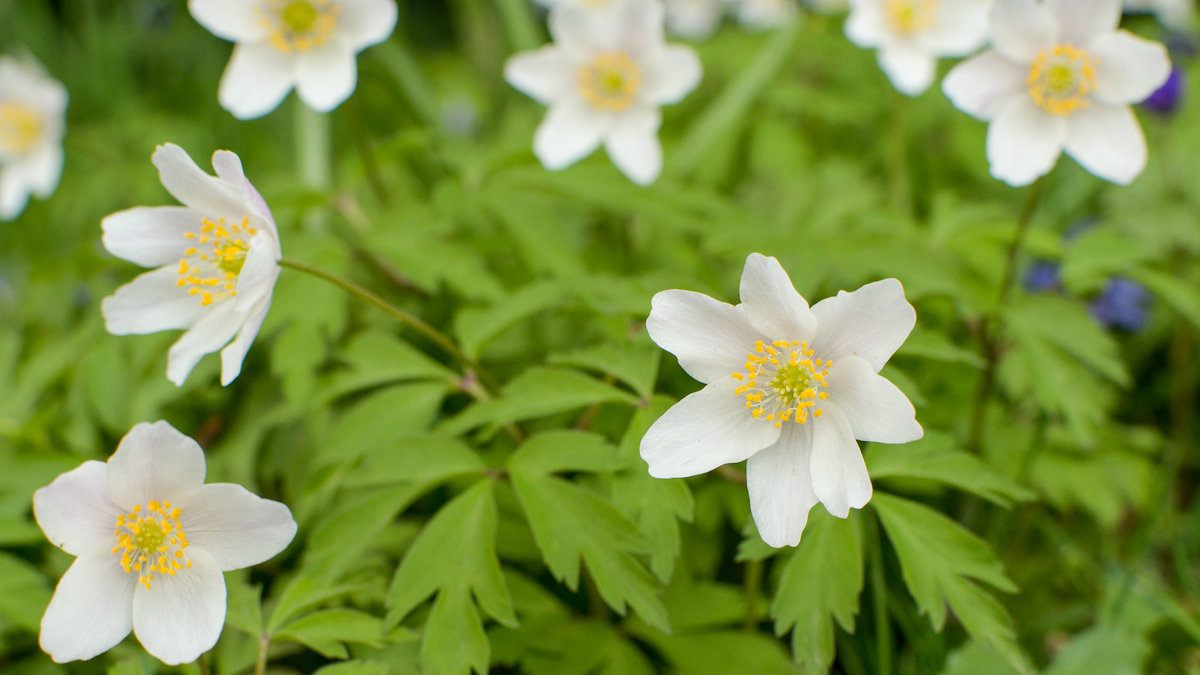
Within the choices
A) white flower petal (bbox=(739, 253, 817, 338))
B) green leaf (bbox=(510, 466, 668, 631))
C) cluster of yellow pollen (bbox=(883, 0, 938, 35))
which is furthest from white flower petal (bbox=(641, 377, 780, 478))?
cluster of yellow pollen (bbox=(883, 0, 938, 35))

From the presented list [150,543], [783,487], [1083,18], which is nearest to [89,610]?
[150,543]

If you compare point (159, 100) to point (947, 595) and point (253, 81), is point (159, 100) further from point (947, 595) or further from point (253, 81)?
point (947, 595)

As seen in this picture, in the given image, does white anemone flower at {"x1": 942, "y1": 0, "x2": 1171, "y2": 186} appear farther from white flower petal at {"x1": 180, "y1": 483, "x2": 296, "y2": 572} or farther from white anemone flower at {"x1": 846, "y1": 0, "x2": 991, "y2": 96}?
white flower petal at {"x1": 180, "y1": 483, "x2": 296, "y2": 572}

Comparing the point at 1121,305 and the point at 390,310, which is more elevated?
the point at 390,310

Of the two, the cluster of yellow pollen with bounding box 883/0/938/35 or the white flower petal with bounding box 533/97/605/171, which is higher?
the cluster of yellow pollen with bounding box 883/0/938/35

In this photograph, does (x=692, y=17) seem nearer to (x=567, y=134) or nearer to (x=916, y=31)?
(x=916, y=31)

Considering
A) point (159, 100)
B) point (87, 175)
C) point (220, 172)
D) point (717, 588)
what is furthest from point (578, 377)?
point (159, 100)
